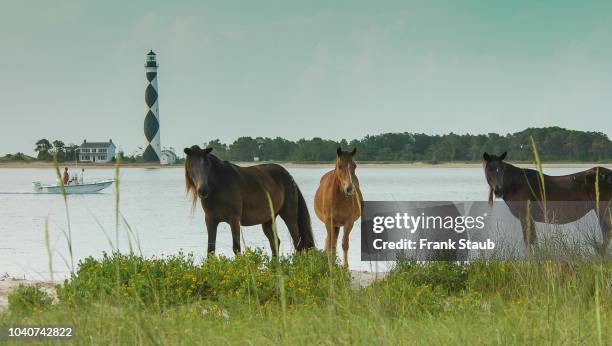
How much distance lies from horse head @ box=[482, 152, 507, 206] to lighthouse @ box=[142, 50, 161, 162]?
94.3 meters

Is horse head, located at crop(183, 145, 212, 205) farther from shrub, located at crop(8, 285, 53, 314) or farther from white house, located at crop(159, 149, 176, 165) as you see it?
white house, located at crop(159, 149, 176, 165)

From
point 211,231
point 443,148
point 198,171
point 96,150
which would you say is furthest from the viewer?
point 96,150

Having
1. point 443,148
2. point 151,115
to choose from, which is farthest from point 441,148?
point 151,115

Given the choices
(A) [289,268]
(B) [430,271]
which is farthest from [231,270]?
(B) [430,271]

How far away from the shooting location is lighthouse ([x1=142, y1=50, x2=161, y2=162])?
10625 centimetres

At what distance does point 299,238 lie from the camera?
41.0 ft

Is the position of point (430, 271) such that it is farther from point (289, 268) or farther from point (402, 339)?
point (402, 339)

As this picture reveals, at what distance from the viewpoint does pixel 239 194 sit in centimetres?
1054

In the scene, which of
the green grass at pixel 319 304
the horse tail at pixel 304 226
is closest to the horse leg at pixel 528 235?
the green grass at pixel 319 304

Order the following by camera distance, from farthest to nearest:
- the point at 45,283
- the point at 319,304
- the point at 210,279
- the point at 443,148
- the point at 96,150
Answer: the point at 96,150, the point at 443,148, the point at 45,283, the point at 210,279, the point at 319,304

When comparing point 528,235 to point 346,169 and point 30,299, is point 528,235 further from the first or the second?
point 30,299

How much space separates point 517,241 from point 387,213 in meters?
1.85

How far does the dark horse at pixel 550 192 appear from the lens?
11.9 metres

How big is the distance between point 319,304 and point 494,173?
4.65 m
